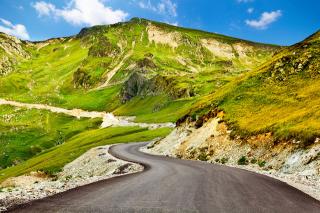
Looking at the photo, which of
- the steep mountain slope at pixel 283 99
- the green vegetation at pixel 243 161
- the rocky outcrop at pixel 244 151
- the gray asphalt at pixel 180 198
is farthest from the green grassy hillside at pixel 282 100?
the gray asphalt at pixel 180 198

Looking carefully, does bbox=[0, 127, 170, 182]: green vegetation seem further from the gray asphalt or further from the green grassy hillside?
the gray asphalt

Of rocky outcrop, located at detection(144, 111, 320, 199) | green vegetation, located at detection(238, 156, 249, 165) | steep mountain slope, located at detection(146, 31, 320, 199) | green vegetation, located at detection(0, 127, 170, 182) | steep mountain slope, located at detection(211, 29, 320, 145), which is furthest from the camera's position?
green vegetation, located at detection(0, 127, 170, 182)

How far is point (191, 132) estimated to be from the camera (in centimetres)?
8462

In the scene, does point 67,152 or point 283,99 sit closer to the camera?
point 283,99

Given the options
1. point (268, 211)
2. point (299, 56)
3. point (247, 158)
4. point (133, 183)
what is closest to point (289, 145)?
point (247, 158)

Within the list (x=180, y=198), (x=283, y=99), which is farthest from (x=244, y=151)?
(x=180, y=198)

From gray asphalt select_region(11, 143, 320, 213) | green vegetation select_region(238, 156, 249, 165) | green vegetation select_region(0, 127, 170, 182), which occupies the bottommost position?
green vegetation select_region(0, 127, 170, 182)

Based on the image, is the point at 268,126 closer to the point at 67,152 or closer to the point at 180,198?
the point at 180,198

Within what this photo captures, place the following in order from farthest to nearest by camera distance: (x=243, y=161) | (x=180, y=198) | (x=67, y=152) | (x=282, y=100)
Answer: (x=67, y=152) < (x=282, y=100) < (x=243, y=161) < (x=180, y=198)

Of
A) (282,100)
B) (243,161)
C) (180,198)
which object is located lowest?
(243,161)

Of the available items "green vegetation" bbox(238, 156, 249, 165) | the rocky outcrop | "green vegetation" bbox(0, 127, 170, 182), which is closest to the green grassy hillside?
the rocky outcrop

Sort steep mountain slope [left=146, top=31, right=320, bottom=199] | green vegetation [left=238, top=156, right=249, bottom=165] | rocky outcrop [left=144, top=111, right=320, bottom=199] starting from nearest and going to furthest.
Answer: rocky outcrop [left=144, top=111, right=320, bottom=199] → steep mountain slope [left=146, top=31, right=320, bottom=199] → green vegetation [left=238, top=156, right=249, bottom=165]

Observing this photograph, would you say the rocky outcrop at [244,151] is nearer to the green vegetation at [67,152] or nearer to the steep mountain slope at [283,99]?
the steep mountain slope at [283,99]

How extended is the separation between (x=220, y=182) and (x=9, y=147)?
17863 cm
